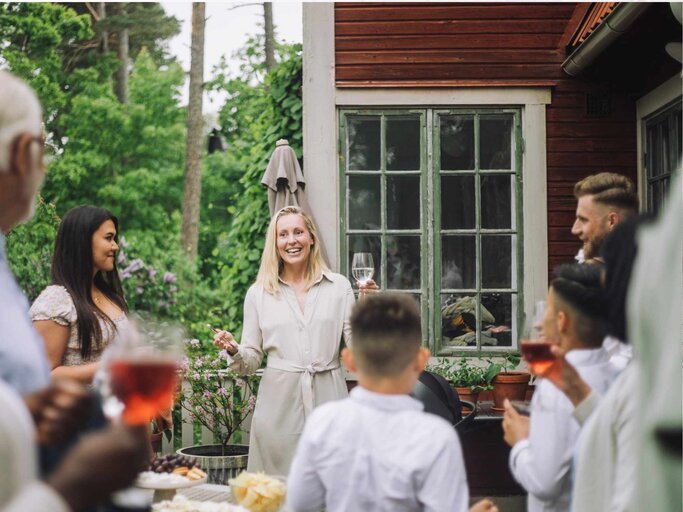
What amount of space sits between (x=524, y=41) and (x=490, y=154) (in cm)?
86

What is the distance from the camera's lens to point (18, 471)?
1.21 metres

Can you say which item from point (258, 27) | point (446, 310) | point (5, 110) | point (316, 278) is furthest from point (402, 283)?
point (258, 27)

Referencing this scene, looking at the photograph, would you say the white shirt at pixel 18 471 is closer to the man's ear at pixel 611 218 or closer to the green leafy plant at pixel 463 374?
the man's ear at pixel 611 218

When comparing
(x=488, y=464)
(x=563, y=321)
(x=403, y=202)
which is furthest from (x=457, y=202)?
(x=563, y=321)

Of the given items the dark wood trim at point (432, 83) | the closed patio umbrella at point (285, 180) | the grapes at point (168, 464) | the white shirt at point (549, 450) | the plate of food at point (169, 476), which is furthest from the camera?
the dark wood trim at point (432, 83)

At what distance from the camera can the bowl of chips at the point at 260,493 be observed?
251cm

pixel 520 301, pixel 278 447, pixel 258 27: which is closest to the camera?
pixel 278 447

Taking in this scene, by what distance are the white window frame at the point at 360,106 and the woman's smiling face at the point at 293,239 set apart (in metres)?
1.56

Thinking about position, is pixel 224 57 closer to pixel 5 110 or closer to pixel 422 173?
pixel 422 173

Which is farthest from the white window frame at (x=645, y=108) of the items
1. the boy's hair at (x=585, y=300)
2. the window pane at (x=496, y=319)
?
the boy's hair at (x=585, y=300)

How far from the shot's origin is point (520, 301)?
592 centimetres

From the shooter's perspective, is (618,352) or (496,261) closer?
(618,352)

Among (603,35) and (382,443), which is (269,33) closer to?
(603,35)

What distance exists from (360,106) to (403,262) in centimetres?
119
